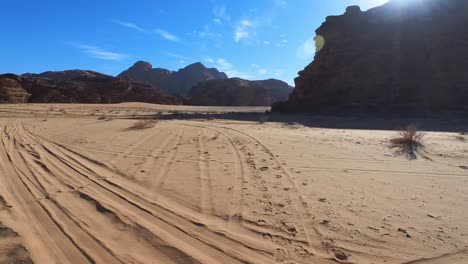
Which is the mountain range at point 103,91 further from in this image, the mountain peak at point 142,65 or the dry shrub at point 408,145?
the dry shrub at point 408,145

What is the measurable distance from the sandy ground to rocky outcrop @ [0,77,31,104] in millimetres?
37873

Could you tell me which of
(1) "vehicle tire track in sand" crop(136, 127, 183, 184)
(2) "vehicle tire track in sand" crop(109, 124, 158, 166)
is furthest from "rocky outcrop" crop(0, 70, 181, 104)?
(1) "vehicle tire track in sand" crop(136, 127, 183, 184)

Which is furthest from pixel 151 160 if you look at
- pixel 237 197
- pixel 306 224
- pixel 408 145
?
pixel 408 145

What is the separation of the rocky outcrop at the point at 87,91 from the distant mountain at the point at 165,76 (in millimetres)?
52432

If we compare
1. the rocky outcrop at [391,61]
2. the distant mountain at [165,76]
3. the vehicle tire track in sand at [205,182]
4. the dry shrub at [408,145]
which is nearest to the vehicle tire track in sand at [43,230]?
the vehicle tire track in sand at [205,182]

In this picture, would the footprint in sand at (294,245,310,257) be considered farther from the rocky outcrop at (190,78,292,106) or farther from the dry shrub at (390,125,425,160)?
the rocky outcrop at (190,78,292,106)

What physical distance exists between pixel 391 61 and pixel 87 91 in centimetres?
4234

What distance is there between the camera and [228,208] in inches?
154

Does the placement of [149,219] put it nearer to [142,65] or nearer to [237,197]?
[237,197]

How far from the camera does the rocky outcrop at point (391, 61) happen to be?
2552 cm

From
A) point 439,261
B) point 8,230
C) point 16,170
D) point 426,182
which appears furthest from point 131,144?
point 439,261

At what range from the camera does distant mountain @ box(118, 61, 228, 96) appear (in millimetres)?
115750

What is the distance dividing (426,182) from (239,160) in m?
3.23

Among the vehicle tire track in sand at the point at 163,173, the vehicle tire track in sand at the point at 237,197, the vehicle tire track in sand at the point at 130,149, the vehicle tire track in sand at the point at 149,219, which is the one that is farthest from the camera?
the vehicle tire track in sand at the point at 130,149
